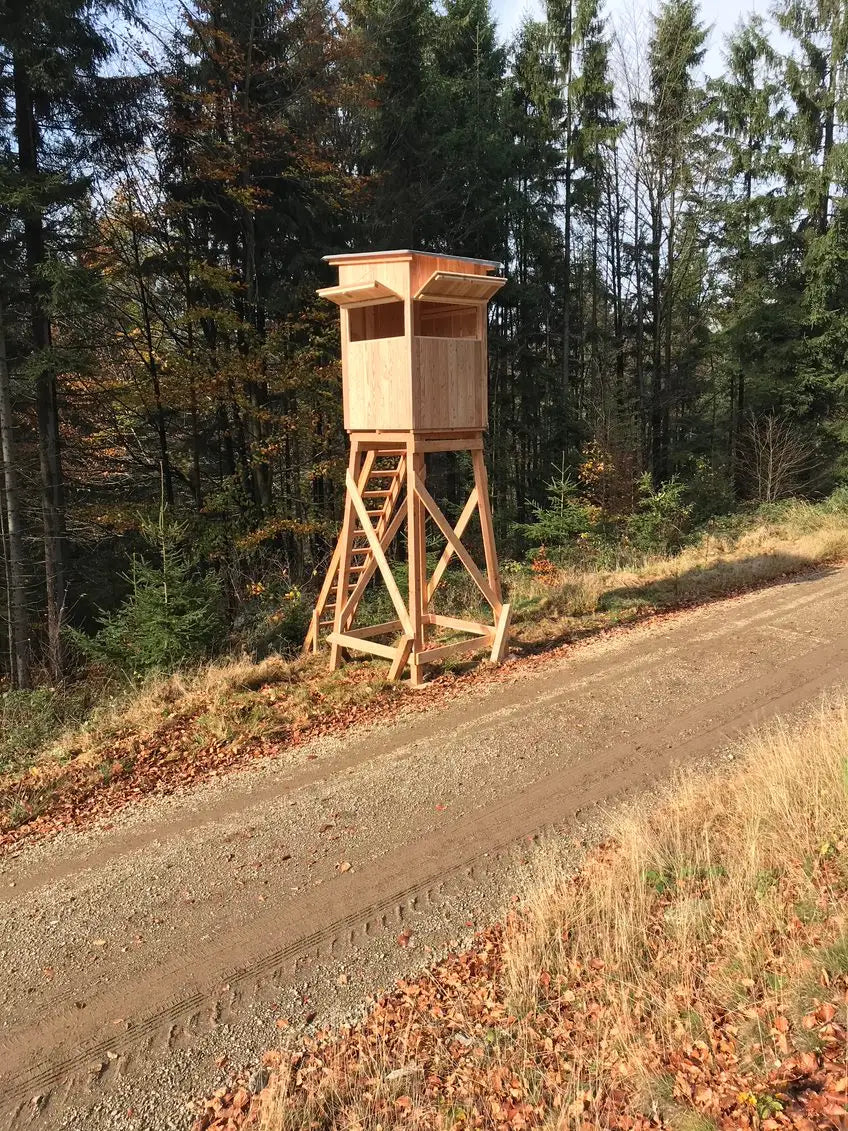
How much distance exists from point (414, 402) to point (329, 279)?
29.5 ft

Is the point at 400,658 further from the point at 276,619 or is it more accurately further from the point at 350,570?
the point at 276,619

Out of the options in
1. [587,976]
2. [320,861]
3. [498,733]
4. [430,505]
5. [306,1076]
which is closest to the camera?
[306,1076]

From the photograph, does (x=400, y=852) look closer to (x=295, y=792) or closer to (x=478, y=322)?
(x=295, y=792)

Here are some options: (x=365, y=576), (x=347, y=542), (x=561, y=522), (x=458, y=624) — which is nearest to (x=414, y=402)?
(x=347, y=542)

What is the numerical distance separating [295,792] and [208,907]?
4.87ft

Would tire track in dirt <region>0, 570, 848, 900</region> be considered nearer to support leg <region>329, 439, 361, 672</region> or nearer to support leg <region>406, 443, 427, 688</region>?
support leg <region>406, 443, 427, 688</region>

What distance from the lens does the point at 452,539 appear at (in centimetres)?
888

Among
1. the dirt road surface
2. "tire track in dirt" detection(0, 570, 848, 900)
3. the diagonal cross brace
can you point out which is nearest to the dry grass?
"tire track in dirt" detection(0, 570, 848, 900)

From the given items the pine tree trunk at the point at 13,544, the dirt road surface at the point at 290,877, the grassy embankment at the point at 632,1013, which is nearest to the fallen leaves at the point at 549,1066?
the grassy embankment at the point at 632,1013

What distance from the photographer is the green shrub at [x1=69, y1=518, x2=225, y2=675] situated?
9.34m

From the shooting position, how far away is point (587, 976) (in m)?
3.87

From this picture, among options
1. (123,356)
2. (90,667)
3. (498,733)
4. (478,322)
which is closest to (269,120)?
(123,356)

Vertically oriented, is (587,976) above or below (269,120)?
below

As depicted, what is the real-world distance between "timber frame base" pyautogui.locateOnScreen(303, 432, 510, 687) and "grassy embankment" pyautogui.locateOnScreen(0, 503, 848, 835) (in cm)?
45
